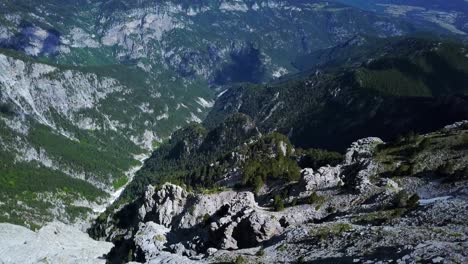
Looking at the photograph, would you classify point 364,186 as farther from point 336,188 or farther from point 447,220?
point 447,220

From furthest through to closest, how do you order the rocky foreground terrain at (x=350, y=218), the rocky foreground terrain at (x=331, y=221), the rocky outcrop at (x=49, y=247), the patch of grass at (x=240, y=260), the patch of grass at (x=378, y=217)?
the rocky outcrop at (x=49, y=247) < the patch of grass at (x=378, y=217) < the patch of grass at (x=240, y=260) < the rocky foreground terrain at (x=331, y=221) < the rocky foreground terrain at (x=350, y=218)

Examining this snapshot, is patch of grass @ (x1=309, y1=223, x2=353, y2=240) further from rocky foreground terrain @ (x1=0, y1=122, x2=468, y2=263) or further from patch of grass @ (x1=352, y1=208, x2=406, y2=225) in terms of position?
patch of grass @ (x1=352, y1=208, x2=406, y2=225)

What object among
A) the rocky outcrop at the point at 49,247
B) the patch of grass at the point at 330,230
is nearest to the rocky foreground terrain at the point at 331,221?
the patch of grass at the point at 330,230

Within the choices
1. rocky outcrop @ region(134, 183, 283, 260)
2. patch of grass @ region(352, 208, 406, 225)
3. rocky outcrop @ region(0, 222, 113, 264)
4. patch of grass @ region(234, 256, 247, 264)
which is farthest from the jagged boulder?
patch of grass @ region(352, 208, 406, 225)

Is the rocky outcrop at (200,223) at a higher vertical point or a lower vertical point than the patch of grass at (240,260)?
lower

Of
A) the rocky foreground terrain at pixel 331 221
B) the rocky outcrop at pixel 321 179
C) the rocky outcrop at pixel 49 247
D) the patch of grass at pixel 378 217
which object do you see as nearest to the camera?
the rocky foreground terrain at pixel 331 221

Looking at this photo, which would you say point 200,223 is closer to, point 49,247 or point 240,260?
point 240,260

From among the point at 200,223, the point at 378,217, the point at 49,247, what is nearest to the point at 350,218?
the point at 378,217

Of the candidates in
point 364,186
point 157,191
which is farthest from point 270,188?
point 364,186

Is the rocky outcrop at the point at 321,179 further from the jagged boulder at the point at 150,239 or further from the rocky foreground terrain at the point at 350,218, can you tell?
the jagged boulder at the point at 150,239

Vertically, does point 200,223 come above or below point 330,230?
below
